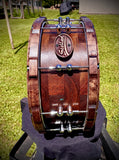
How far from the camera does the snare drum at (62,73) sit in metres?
1.23

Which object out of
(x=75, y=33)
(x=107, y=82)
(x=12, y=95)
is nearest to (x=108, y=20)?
(x=107, y=82)

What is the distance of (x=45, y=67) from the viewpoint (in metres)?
1.25

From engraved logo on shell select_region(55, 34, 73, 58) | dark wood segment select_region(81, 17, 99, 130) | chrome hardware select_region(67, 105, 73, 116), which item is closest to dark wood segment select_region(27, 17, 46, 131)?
engraved logo on shell select_region(55, 34, 73, 58)

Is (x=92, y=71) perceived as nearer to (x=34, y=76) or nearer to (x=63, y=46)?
(x=63, y=46)

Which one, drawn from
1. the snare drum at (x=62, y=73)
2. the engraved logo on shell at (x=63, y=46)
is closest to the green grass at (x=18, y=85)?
the snare drum at (x=62, y=73)

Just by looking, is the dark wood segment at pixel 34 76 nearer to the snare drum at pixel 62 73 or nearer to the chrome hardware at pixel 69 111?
the snare drum at pixel 62 73

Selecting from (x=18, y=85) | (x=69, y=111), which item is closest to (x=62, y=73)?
(x=69, y=111)

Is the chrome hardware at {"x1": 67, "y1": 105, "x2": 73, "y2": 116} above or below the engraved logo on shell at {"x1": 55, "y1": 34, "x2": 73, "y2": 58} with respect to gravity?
below

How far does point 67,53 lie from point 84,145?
45.7 inches

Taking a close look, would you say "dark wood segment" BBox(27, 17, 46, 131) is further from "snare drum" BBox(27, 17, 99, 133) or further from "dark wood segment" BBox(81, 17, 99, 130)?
"dark wood segment" BBox(81, 17, 99, 130)

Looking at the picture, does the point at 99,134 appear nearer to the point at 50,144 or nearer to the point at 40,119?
the point at 50,144

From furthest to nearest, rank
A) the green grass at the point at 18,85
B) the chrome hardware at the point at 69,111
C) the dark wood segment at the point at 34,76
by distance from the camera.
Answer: the green grass at the point at 18,85 → the chrome hardware at the point at 69,111 → the dark wood segment at the point at 34,76

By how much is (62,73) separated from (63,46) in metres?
0.26

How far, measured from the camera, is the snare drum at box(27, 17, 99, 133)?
123 cm
